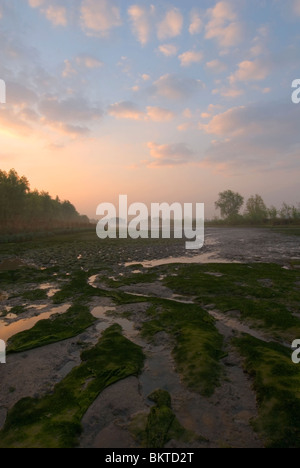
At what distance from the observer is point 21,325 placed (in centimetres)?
822

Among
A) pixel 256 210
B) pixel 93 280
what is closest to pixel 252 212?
pixel 256 210

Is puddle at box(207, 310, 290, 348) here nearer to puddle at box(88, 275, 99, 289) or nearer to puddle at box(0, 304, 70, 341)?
puddle at box(0, 304, 70, 341)

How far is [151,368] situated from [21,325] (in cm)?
512

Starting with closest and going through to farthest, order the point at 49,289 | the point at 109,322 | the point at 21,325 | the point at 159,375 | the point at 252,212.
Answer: the point at 159,375 < the point at 21,325 < the point at 109,322 < the point at 49,289 < the point at 252,212

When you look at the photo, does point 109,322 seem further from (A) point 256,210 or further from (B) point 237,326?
(A) point 256,210

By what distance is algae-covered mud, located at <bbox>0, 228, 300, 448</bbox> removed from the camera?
377 centimetres

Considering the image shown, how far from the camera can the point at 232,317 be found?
8422 millimetres

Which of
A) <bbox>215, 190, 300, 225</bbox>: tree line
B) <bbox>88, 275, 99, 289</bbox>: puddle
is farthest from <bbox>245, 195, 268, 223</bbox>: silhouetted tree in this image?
<bbox>88, 275, 99, 289</bbox>: puddle

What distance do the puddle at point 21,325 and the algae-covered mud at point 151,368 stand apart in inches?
1.5

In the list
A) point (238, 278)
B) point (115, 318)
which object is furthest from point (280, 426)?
point (238, 278)

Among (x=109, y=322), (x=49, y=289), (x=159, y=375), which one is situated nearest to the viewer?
(x=159, y=375)

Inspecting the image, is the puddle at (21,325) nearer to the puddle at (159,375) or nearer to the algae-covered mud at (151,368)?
the algae-covered mud at (151,368)

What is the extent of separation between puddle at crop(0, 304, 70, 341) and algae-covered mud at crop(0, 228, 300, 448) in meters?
0.04
